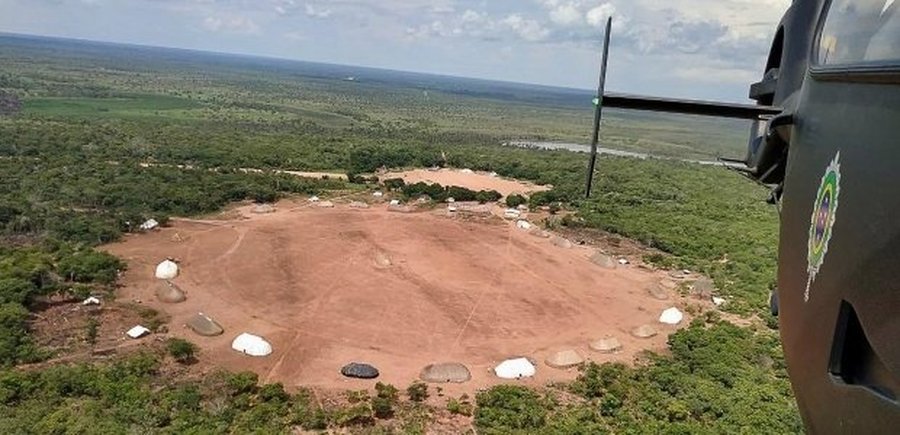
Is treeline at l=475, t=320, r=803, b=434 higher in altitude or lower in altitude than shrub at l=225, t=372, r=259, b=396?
higher

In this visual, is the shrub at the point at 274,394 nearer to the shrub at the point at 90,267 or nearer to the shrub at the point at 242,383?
the shrub at the point at 242,383

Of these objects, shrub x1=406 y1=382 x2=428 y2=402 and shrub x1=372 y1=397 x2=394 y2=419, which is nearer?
shrub x1=372 y1=397 x2=394 y2=419

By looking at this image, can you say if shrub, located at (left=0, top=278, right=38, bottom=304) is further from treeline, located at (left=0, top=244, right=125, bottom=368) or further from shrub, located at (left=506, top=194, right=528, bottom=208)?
shrub, located at (left=506, top=194, right=528, bottom=208)

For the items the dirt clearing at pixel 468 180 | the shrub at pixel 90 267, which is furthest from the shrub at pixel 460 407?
the dirt clearing at pixel 468 180

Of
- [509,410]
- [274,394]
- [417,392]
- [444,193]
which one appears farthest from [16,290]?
[444,193]

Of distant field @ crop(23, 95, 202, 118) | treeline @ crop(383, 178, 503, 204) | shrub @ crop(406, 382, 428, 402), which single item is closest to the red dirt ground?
shrub @ crop(406, 382, 428, 402)

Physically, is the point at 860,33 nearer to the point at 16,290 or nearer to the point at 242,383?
the point at 242,383
